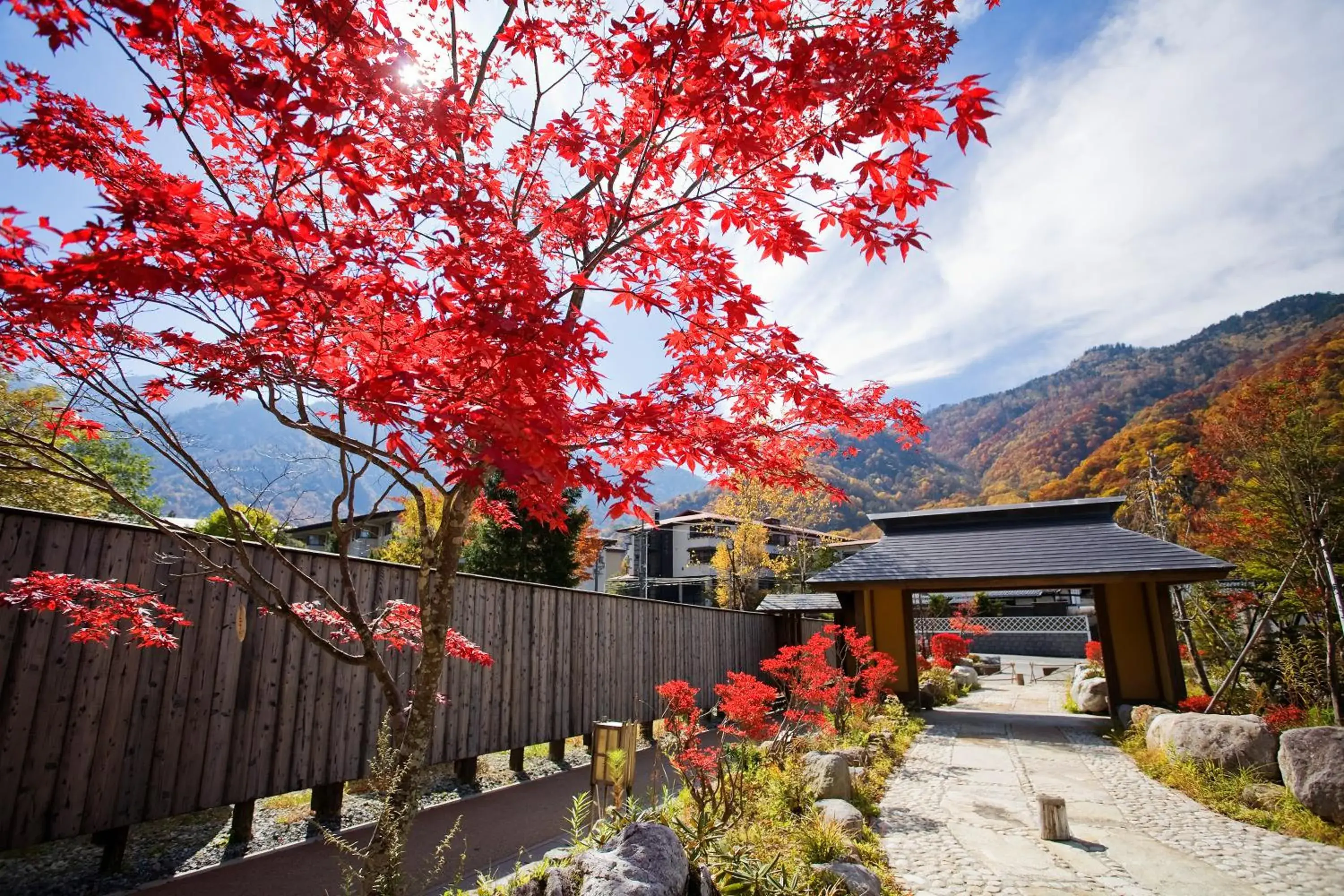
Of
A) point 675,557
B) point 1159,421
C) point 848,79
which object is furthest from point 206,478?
point 675,557

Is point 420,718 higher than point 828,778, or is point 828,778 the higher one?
point 420,718

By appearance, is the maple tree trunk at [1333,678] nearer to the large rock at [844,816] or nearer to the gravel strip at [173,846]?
the large rock at [844,816]

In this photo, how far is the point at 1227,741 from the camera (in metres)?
6.39

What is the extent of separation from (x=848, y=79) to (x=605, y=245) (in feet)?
4.47

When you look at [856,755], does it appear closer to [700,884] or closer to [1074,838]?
[1074,838]

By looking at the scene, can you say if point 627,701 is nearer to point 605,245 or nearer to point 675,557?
point 605,245

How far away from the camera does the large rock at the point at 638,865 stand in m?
2.65

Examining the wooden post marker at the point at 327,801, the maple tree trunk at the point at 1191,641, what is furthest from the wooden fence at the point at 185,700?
the maple tree trunk at the point at 1191,641

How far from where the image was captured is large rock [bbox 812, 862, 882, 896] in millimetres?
3584

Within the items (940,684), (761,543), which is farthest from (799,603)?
(761,543)

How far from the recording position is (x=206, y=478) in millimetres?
3035

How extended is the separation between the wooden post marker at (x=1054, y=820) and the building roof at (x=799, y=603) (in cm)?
917

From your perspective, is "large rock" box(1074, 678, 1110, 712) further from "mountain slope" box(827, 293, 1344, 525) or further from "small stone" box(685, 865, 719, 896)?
"mountain slope" box(827, 293, 1344, 525)

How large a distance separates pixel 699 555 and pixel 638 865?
39.5 meters
